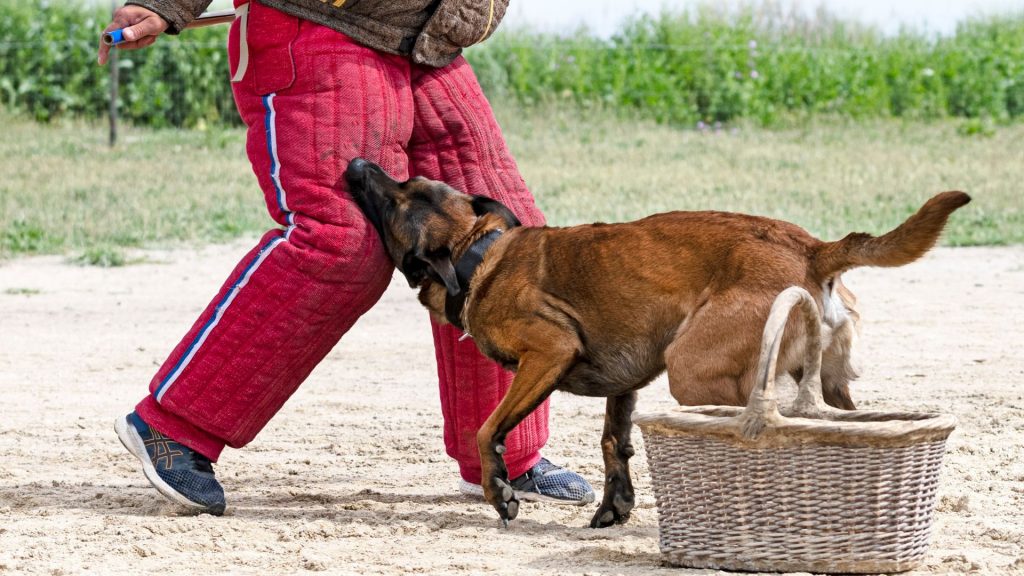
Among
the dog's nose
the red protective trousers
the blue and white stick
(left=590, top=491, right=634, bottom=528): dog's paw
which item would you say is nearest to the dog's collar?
the red protective trousers

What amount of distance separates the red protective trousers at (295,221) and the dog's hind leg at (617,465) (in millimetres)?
809

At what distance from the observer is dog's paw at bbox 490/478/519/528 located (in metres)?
4.02

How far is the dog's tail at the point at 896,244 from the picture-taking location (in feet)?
11.7

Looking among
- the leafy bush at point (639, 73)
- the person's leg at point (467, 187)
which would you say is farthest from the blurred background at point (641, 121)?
the person's leg at point (467, 187)

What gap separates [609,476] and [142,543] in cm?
135

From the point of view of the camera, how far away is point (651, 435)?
3564mm

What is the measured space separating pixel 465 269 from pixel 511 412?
473mm

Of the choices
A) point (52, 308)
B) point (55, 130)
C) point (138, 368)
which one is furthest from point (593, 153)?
point (138, 368)

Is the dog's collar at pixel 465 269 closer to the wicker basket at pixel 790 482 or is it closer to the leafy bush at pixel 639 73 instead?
the wicker basket at pixel 790 482

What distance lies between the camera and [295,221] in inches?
164

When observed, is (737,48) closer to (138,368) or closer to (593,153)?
(593,153)

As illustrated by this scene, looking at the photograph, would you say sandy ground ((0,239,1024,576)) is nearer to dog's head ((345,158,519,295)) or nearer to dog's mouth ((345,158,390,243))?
dog's head ((345,158,519,295))

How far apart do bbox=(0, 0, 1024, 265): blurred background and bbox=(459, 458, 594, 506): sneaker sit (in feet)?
20.6

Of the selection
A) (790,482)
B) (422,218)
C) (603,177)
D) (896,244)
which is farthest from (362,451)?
(603,177)
